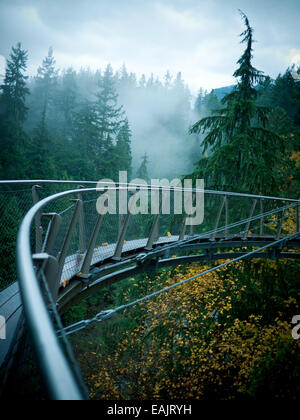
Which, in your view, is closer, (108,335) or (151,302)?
(151,302)

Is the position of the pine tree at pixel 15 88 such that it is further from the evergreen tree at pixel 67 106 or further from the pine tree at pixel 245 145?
the pine tree at pixel 245 145

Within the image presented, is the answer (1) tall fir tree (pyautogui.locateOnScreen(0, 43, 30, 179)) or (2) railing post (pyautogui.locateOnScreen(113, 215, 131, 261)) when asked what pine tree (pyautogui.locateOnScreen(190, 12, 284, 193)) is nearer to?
(2) railing post (pyautogui.locateOnScreen(113, 215, 131, 261))

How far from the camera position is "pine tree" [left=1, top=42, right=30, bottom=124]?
36.8 meters

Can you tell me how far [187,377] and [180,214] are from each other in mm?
7246

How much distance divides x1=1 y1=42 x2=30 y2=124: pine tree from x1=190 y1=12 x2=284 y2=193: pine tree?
115 ft

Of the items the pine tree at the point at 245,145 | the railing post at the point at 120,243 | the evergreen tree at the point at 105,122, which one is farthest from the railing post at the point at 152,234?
the evergreen tree at the point at 105,122

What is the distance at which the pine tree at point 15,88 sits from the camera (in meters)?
36.8

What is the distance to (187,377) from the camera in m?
9.41

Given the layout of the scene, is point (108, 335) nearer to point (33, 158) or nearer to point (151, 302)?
point (151, 302)

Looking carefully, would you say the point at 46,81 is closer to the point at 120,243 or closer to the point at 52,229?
the point at 120,243

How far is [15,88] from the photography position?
3778 cm

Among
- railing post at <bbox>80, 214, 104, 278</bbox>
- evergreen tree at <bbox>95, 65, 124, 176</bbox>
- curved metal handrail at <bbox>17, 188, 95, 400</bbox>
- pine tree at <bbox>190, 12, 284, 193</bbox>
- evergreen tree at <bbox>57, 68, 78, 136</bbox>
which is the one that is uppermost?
evergreen tree at <bbox>57, 68, 78, 136</bbox>

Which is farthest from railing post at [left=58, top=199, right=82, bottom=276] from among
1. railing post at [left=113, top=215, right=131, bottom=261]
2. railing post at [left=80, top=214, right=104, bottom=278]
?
railing post at [left=113, top=215, right=131, bottom=261]
